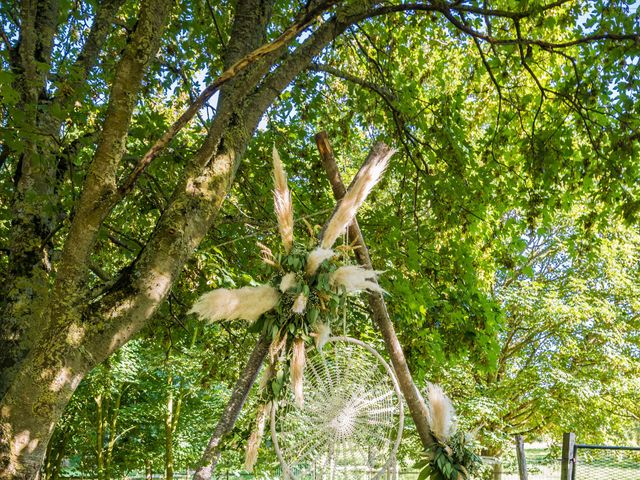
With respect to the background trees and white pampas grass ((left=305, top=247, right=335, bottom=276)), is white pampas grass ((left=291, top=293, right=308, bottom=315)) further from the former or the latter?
the background trees

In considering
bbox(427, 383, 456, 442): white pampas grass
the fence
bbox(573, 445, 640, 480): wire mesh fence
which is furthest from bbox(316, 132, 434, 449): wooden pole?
bbox(573, 445, 640, 480): wire mesh fence

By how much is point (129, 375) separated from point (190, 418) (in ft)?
6.87

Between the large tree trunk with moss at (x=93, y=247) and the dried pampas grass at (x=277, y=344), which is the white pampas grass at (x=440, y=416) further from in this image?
the large tree trunk with moss at (x=93, y=247)

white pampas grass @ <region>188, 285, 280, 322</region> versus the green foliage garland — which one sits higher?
white pampas grass @ <region>188, 285, 280, 322</region>

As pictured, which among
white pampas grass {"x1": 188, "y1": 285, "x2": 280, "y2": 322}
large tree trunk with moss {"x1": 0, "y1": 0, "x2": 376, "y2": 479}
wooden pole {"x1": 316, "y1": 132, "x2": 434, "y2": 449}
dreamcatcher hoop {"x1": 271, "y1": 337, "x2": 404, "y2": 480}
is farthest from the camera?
wooden pole {"x1": 316, "y1": 132, "x2": 434, "y2": 449}

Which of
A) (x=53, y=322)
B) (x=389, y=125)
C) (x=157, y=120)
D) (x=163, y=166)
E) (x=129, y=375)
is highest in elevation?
(x=389, y=125)

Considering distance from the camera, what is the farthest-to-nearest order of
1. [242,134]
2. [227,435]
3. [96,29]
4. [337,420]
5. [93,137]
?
1. [96,29]
2. [93,137]
3. [337,420]
4. [242,134]
5. [227,435]

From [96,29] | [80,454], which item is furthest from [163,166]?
[80,454]

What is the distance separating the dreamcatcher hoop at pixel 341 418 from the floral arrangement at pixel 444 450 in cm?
22

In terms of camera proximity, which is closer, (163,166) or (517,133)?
(163,166)

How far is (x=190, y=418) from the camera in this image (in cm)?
1276

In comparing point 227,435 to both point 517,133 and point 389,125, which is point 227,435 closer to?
point 389,125

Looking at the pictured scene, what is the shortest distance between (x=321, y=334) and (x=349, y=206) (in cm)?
57

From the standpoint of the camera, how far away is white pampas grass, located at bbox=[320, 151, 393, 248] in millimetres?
2535
